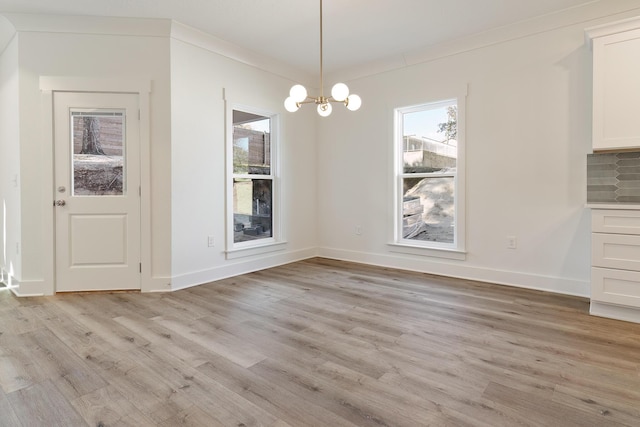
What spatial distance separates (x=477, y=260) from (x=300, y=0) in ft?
11.0

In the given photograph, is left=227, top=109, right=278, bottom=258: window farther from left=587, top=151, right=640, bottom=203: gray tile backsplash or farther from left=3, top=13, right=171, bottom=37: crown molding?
left=587, top=151, right=640, bottom=203: gray tile backsplash

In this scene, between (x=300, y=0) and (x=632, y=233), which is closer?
(x=632, y=233)

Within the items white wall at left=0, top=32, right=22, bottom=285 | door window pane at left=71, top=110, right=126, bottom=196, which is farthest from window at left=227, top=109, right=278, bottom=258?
white wall at left=0, top=32, right=22, bottom=285

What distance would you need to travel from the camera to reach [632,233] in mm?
2811

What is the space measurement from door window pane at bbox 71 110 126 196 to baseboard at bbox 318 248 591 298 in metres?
3.11

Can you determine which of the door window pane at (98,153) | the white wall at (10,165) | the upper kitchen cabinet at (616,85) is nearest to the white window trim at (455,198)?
the upper kitchen cabinet at (616,85)

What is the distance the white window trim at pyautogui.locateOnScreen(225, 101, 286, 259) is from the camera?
4336mm

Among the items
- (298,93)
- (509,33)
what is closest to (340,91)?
(298,93)

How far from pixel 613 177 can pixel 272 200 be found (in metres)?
3.85

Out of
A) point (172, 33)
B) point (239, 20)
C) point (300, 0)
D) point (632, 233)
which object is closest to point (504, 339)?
point (632, 233)

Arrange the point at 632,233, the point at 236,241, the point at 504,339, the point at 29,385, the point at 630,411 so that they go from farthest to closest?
the point at 236,241 → the point at 632,233 → the point at 504,339 → the point at 29,385 → the point at 630,411

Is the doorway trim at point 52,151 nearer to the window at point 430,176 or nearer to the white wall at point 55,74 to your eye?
the white wall at point 55,74

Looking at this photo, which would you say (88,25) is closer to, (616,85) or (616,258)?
(616,85)

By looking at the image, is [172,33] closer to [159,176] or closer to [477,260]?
[159,176]
